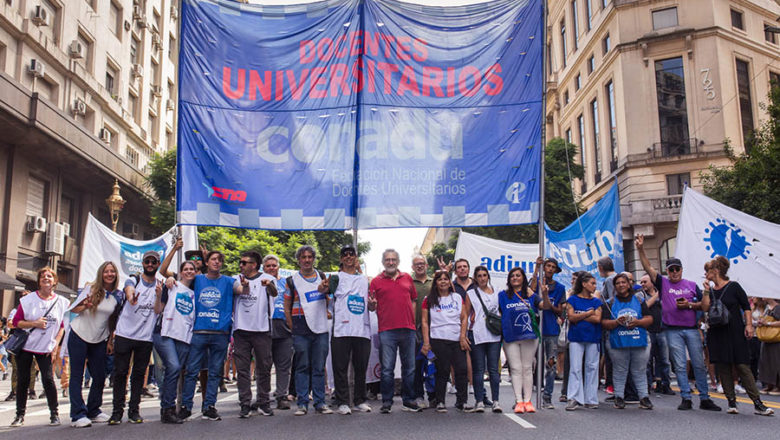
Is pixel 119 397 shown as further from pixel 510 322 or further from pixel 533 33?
pixel 533 33

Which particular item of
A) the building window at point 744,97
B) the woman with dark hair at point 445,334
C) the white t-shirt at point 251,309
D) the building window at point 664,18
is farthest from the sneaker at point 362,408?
the building window at point 664,18

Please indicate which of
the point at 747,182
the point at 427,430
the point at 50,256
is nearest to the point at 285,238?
the point at 50,256

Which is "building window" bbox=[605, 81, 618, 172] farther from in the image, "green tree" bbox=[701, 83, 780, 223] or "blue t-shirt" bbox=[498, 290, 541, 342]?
"blue t-shirt" bbox=[498, 290, 541, 342]

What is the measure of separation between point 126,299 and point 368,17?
15.3 feet

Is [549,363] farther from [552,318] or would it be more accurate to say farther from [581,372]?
[552,318]

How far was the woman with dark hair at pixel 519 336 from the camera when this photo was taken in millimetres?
7926

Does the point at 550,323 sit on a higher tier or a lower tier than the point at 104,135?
lower

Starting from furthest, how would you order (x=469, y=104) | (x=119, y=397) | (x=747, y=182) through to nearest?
1. (x=747, y=182)
2. (x=469, y=104)
3. (x=119, y=397)

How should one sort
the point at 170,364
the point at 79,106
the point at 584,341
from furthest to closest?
the point at 79,106, the point at 584,341, the point at 170,364

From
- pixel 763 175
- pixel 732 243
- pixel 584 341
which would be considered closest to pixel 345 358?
pixel 584 341

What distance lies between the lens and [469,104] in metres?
8.63

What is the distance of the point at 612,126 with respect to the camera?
39812 mm

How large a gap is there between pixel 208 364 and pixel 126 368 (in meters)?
0.90

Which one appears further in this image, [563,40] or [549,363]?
[563,40]
